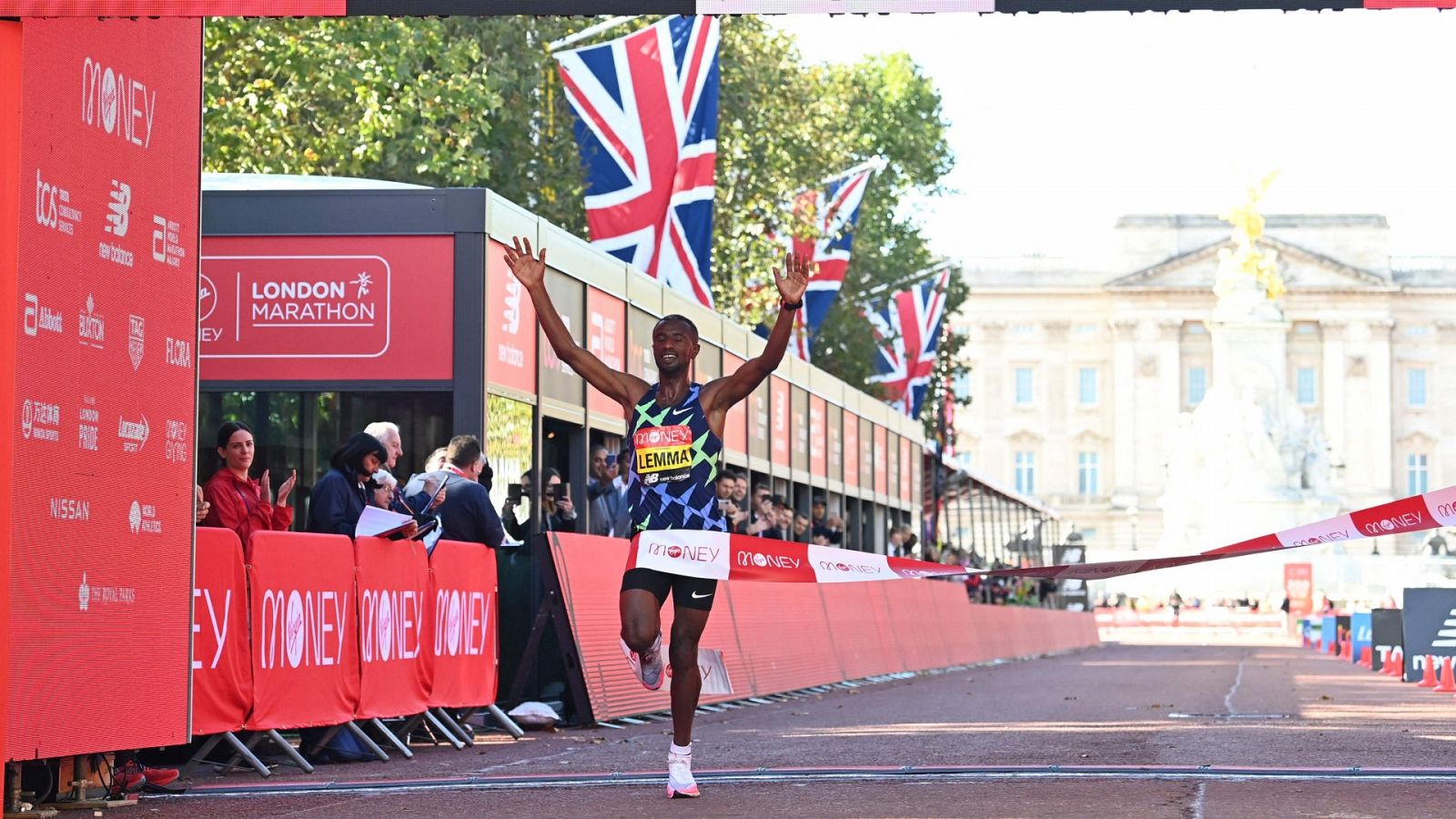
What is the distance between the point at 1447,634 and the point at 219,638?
1805 cm

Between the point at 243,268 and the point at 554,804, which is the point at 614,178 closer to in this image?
the point at 243,268

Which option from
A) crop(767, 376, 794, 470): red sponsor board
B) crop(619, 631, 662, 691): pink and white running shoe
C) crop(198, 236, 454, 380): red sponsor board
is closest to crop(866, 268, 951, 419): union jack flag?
crop(767, 376, 794, 470): red sponsor board

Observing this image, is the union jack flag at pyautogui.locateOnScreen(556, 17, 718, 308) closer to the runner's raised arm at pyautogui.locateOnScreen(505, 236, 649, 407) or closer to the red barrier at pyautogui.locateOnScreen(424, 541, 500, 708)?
the red barrier at pyautogui.locateOnScreen(424, 541, 500, 708)

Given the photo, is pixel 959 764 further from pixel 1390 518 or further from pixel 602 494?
pixel 602 494

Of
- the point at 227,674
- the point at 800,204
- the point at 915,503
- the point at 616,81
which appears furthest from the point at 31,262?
the point at 915,503

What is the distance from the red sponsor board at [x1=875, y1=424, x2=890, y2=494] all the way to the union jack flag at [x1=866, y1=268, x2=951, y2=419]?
4.82 m

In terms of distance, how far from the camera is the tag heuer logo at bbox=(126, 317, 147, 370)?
9.78 m

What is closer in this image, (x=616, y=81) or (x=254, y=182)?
(x=254, y=182)

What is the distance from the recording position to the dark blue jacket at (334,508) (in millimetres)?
12688

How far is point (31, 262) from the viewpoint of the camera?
8969 millimetres

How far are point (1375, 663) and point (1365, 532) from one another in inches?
842

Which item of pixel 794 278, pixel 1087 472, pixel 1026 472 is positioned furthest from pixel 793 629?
pixel 1026 472

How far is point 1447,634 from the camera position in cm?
2603

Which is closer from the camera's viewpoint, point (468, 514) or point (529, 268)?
point (529, 268)
